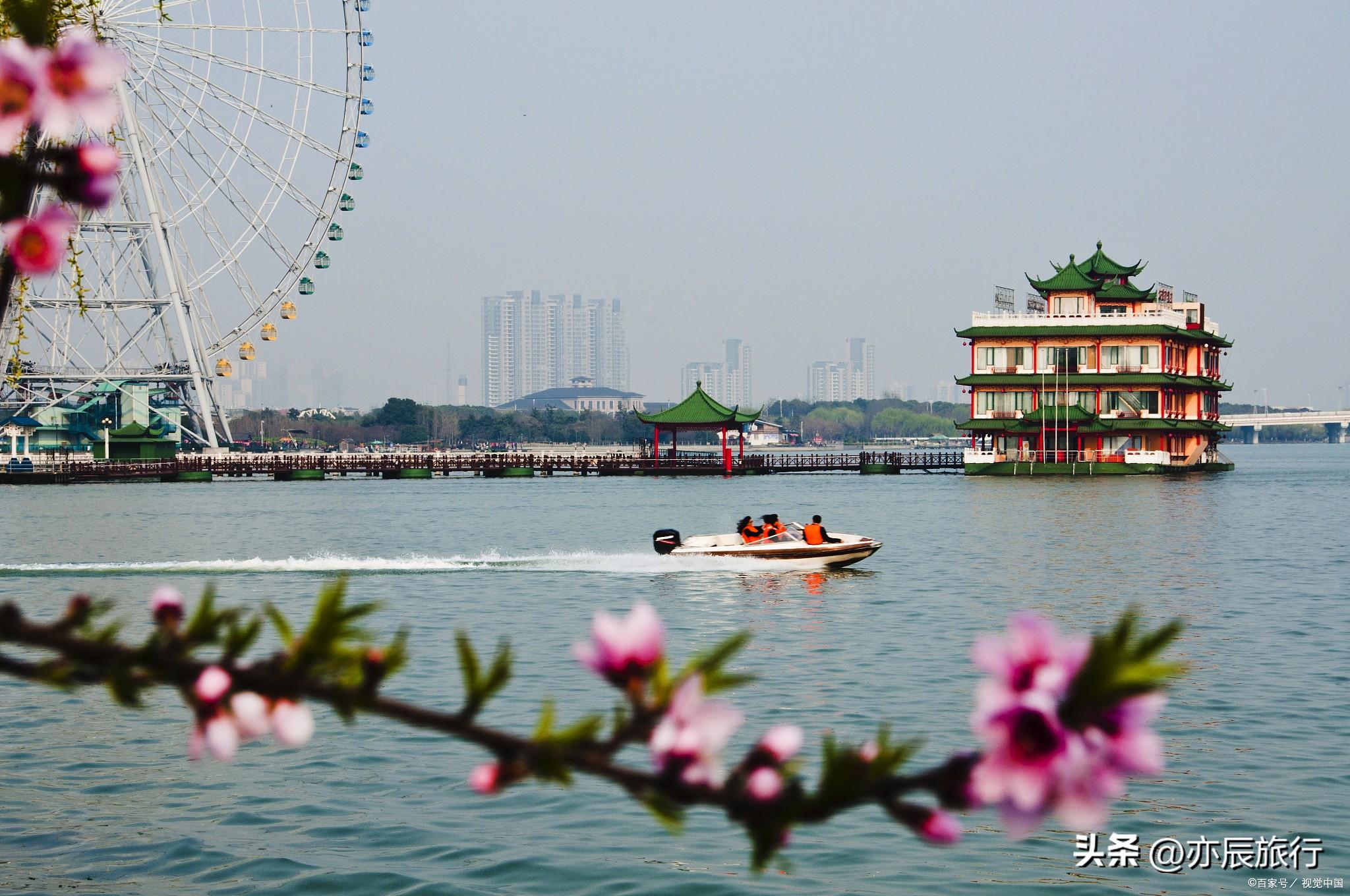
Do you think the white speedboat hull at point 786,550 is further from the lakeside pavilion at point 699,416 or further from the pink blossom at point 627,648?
the lakeside pavilion at point 699,416

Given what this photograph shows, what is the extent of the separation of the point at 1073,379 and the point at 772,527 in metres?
66.3

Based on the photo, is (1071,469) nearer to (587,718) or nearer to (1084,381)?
(1084,381)

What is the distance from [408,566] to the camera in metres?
40.9

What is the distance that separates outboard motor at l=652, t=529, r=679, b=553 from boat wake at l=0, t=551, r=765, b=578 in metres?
0.66

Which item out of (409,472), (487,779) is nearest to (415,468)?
(409,472)

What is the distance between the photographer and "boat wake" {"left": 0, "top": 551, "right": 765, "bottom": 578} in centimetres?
3847

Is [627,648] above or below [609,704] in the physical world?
above

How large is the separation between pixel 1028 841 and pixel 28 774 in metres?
10.8

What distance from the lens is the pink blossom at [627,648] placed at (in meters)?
2.71

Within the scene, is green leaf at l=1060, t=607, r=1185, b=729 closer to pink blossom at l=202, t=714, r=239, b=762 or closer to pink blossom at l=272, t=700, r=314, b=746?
pink blossom at l=272, t=700, r=314, b=746

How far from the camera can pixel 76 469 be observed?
101 metres

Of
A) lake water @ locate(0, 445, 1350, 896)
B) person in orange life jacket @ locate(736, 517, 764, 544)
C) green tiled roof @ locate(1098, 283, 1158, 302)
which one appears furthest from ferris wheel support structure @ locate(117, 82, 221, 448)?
green tiled roof @ locate(1098, 283, 1158, 302)

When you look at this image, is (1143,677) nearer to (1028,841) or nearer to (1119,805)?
(1028,841)

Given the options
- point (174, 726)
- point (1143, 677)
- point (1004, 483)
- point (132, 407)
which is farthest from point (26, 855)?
point (132, 407)
